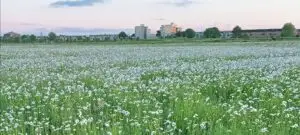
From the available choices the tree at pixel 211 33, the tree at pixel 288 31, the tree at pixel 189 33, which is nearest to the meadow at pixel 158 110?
the tree at pixel 288 31

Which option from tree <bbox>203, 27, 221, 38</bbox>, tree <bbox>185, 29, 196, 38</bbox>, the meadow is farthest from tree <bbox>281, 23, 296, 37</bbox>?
the meadow

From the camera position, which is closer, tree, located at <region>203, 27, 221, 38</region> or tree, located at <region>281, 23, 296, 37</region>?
tree, located at <region>281, 23, 296, 37</region>

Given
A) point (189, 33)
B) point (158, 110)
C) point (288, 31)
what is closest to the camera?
point (158, 110)

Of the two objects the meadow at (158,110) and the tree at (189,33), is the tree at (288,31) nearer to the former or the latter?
the tree at (189,33)

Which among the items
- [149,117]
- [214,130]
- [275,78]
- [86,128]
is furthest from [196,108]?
[275,78]

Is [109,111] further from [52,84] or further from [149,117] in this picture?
[52,84]

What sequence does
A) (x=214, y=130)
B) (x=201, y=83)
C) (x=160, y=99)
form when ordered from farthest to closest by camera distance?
(x=201, y=83) → (x=160, y=99) → (x=214, y=130)

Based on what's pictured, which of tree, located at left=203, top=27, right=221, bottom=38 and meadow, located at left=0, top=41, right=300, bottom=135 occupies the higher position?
meadow, located at left=0, top=41, right=300, bottom=135

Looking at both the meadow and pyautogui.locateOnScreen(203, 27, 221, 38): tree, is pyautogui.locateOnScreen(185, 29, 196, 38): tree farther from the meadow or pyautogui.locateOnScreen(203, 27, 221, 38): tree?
the meadow

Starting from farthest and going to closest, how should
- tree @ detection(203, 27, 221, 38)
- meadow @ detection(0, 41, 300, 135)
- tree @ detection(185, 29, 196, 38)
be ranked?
tree @ detection(185, 29, 196, 38) < tree @ detection(203, 27, 221, 38) < meadow @ detection(0, 41, 300, 135)

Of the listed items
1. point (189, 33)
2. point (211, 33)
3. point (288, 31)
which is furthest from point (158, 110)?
point (189, 33)

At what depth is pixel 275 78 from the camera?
46.1 ft

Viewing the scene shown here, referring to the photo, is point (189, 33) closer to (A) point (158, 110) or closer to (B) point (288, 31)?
(B) point (288, 31)

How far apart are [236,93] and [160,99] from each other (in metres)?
2.08
